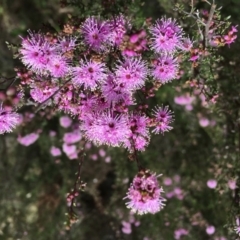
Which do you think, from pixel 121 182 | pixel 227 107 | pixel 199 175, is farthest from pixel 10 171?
pixel 227 107

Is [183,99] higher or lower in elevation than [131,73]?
higher

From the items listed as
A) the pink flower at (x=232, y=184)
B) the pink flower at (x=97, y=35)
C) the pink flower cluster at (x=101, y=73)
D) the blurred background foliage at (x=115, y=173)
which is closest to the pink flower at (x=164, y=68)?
the pink flower cluster at (x=101, y=73)

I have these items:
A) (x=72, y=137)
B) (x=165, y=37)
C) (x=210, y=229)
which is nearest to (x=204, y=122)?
(x=210, y=229)

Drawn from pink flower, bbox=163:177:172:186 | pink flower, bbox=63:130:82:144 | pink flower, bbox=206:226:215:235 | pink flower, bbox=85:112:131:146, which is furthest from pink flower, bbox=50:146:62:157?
pink flower, bbox=85:112:131:146

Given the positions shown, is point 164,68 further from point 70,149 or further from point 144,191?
point 70,149

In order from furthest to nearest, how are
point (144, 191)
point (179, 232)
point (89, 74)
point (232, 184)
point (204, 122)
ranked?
1. point (179, 232)
2. point (204, 122)
3. point (232, 184)
4. point (89, 74)
5. point (144, 191)

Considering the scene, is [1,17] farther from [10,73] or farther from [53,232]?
[53,232]

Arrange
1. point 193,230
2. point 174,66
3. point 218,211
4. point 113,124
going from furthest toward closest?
point 193,230 → point 218,211 → point 174,66 → point 113,124

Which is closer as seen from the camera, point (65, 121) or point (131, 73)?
point (131, 73)
